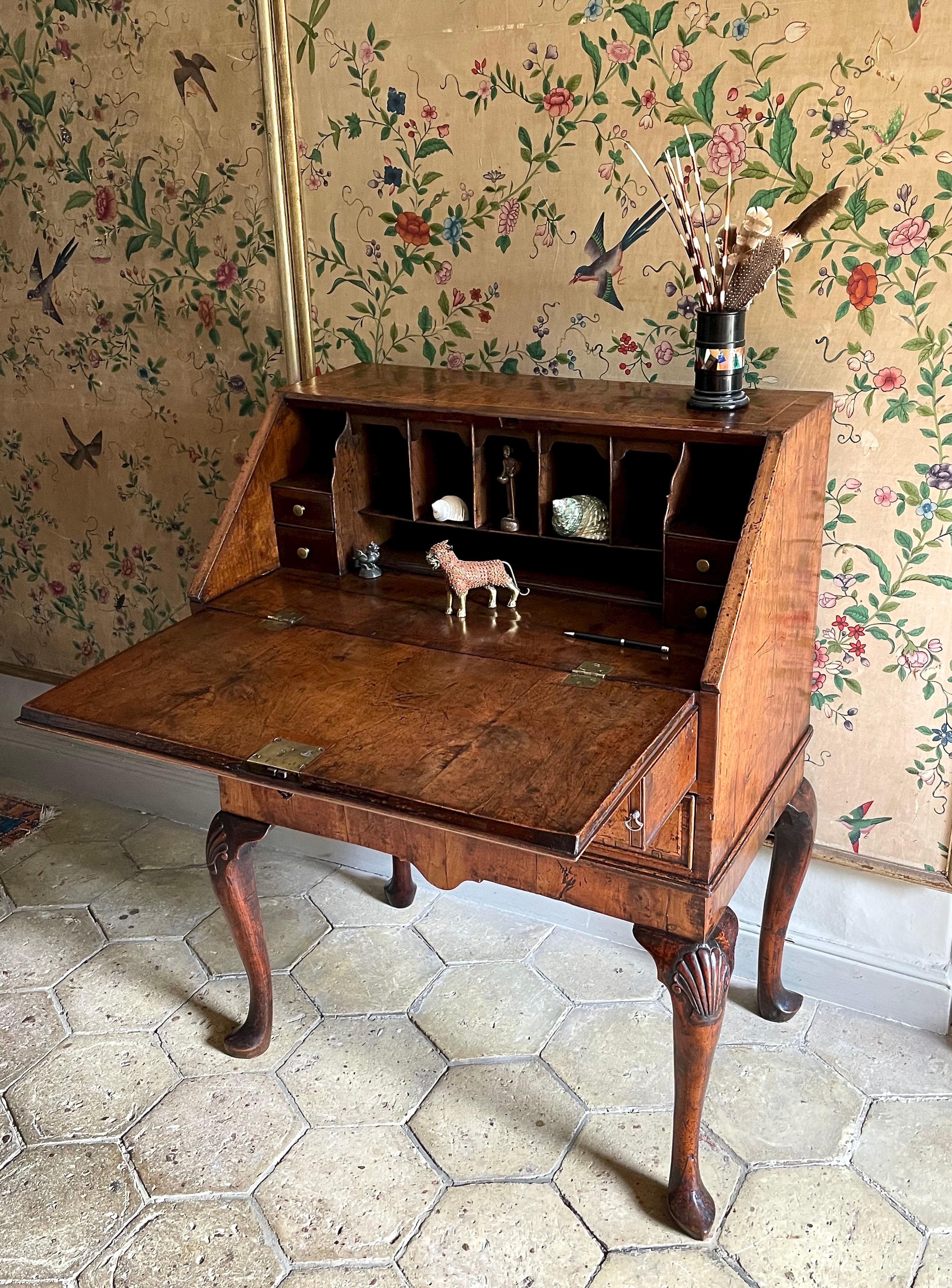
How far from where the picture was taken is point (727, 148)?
1.98 meters

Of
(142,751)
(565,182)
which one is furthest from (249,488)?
(565,182)

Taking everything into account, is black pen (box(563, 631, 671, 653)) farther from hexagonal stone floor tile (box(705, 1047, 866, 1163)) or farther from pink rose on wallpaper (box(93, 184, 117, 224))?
pink rose on wallpaper (box(93, 184, 117, 224))

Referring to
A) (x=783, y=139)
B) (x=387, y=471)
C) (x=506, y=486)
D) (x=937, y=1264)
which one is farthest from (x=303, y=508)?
(x=937, y=1264)

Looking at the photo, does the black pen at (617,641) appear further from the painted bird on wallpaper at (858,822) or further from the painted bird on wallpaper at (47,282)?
the painted bird on wallpaper at (47,282)

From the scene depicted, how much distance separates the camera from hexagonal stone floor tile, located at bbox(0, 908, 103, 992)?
2.62m

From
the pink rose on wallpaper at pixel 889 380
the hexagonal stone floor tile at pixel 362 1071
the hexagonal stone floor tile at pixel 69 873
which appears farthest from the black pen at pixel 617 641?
the hexagonal stone floor tile at pixel 69 873

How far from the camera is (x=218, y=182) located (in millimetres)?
2475

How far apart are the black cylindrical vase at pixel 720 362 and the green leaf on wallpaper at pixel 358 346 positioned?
2.64 feet

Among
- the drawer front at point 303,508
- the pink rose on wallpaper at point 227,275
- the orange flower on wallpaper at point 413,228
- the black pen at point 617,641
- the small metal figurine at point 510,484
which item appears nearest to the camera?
the black pen at point 617,641

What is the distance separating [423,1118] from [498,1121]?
136 mm

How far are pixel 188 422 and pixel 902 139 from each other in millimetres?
1612

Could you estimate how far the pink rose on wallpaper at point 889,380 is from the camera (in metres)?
1.97

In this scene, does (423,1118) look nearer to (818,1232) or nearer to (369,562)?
(818,1232)

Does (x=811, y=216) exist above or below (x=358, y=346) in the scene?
above
